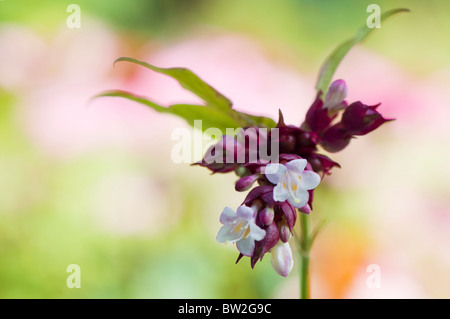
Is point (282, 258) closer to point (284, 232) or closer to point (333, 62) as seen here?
point (284, 232)

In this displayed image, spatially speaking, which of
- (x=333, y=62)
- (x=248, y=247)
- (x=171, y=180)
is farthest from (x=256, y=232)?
(x=171, y=180)

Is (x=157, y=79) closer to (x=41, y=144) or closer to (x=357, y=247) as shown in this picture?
(x=41, y=144)

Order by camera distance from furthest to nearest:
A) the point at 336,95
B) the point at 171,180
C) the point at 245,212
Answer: the point at 171,180 < the point at 336,95 < the point at 245,212

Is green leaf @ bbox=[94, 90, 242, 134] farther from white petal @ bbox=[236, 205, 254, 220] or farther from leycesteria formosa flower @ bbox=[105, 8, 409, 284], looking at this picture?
white petal @ bbox=[236, 205, 254, 220]

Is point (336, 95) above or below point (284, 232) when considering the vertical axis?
above

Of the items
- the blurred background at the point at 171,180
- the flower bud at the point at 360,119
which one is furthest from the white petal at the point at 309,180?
the blurred background at the point at 171,180

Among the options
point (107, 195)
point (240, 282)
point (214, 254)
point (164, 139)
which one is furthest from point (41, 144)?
point (240, 282)
